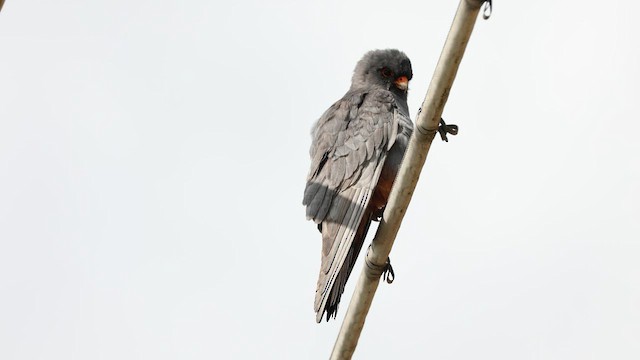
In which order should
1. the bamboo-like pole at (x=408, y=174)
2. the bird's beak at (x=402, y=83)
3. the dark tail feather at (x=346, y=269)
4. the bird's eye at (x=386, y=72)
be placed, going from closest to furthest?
the bamboo-like pole at (x=408, y=174)
the dark tail feather at (x=346, y=269)
the bird's beak at (x=402, y=83)
the bird's eye at (x=386, y=72)

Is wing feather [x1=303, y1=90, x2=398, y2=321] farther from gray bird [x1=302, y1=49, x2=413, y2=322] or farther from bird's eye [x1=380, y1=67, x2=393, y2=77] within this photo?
bird's eye [x1=380, y1=67, x2=393, y2=77]

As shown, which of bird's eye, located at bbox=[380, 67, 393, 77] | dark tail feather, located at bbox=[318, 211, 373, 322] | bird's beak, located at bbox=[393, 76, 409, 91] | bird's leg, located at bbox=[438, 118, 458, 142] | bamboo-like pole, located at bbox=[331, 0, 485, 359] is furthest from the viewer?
bird's eye, located at bbox=[380, 67, 393, 77]

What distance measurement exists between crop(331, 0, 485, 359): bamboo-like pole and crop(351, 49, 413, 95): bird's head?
9.54 ft

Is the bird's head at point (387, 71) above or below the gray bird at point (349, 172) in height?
above

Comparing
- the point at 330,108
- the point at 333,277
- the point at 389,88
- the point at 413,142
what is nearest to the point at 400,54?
the point at 389,88

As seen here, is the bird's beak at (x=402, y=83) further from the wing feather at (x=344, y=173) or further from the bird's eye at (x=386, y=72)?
the wing feather at (x=344, y=173)

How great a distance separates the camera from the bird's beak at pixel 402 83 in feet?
26.1

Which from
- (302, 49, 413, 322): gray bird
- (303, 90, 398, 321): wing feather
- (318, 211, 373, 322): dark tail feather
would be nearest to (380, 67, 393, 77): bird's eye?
(302, 49, 413, 322): gray bird

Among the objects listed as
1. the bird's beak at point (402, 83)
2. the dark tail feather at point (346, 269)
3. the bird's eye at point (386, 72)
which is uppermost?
the bird's eye at point (386, 72)

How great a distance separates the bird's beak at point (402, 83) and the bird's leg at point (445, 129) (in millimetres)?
2762

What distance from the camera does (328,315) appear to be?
19.7ft

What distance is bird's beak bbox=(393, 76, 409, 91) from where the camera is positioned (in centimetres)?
796

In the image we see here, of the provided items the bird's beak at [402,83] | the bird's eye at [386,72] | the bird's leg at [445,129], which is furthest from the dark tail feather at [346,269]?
the bird's eye at [386,72]

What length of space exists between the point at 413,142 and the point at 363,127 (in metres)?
2.07
